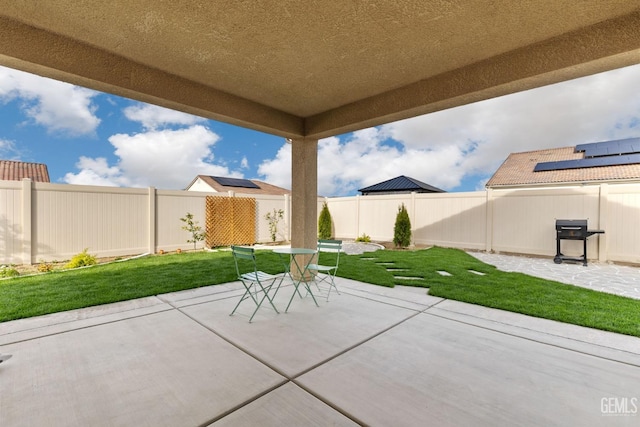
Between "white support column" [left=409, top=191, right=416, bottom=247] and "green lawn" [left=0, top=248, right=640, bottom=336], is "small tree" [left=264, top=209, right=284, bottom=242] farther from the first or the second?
"white support column" [left=409, top=191, right=416, bottom=247]

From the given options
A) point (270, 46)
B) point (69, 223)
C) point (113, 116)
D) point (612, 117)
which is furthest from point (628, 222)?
point (113, 116)

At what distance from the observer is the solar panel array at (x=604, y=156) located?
11.8m

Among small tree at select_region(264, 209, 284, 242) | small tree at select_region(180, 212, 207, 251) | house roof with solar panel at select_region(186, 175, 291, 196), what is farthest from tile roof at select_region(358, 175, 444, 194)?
small tree at select_region(180, 212, 207, 251)

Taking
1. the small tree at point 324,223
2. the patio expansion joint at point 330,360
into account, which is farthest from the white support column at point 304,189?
the small tree at point 324,223

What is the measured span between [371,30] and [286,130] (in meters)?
2.32

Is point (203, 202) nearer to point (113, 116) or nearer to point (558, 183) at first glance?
point (113, 116)

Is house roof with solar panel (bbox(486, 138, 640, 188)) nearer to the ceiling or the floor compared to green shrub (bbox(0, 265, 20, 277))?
nearer to the ceiling

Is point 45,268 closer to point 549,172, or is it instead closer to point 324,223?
point 324,223

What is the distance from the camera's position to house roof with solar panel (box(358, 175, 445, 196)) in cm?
1683

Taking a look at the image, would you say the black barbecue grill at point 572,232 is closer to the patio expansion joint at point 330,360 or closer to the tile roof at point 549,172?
A: the patio expansion joint at point 330,360

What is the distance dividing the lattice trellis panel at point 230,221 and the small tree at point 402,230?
16.6 ft

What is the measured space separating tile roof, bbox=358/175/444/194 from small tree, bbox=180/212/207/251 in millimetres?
11290

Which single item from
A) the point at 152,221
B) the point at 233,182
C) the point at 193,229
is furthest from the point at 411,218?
the point at 233,182

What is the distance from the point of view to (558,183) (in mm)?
11672
